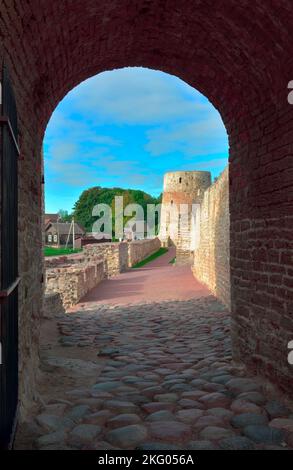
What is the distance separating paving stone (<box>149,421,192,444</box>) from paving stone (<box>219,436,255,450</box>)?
1.05 feet

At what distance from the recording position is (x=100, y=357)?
6238 mm

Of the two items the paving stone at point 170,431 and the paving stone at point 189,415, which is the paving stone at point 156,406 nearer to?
the paving stone at point 189,415

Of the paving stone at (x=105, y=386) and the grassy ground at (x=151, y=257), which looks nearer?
the paving stone at (x=105, y=386)

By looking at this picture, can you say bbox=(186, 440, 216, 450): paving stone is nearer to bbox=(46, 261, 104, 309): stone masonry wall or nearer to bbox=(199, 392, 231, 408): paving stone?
bbox=(199, 392, 231, 408): paving stone

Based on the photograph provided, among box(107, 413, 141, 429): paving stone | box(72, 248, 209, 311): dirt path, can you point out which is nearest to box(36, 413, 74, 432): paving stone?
box(107, 413, 141, 429): paving stone

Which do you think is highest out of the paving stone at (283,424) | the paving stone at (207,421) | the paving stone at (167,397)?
the paving stone at (283,424)

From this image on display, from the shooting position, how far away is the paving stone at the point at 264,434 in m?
3.33

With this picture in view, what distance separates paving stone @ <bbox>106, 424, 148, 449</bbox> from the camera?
3.33m

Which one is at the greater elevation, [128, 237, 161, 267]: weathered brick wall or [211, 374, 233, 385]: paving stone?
[128, 237, 161, 267]: weathered brick wall

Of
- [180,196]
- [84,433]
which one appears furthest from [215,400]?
[180,196]

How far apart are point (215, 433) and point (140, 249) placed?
27821 mm

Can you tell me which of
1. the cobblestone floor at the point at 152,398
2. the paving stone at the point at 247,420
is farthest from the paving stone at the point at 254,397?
the paving stone at the point at 247,420

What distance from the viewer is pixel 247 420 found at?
3.71 metres

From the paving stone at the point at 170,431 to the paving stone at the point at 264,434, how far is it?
1.55 ft
